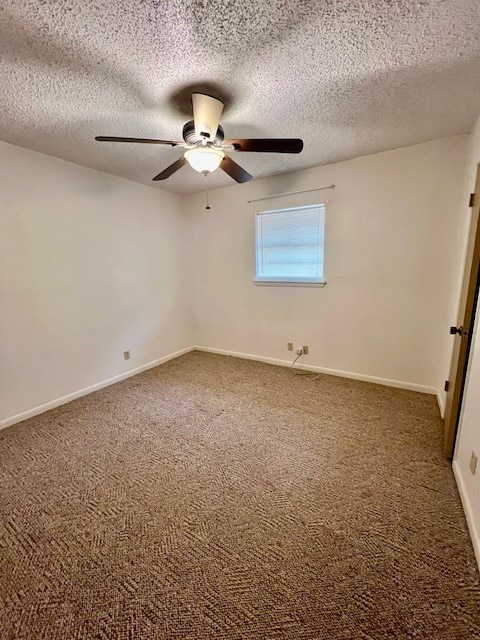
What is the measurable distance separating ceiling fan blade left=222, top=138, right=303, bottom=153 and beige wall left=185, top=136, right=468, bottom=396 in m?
1.46

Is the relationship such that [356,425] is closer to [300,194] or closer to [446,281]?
[446,281]

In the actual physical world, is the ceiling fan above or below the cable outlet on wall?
above

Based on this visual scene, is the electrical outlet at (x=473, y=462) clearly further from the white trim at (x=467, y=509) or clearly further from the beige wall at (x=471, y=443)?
the white trim at (x=467, y=509)

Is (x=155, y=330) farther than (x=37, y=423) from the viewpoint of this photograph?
Yes

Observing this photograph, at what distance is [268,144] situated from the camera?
1647mm

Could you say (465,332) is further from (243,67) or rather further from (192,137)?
(192,137)

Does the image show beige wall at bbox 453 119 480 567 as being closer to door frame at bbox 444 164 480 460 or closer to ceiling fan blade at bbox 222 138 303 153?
door frame at bbox 444 164 480 460

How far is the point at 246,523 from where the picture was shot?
1.45m

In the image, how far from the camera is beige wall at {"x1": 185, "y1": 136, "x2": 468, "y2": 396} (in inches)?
97.0

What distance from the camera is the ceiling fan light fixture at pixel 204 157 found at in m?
1.73

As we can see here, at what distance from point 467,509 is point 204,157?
254cm

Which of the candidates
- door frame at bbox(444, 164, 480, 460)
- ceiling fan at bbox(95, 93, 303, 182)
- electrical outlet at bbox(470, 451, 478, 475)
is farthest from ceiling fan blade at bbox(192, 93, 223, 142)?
electrical outlet at bbox(470, 451, 478, 475)

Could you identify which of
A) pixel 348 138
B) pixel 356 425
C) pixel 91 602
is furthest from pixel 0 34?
pixel 356 425

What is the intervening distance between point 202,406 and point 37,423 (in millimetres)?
1487
